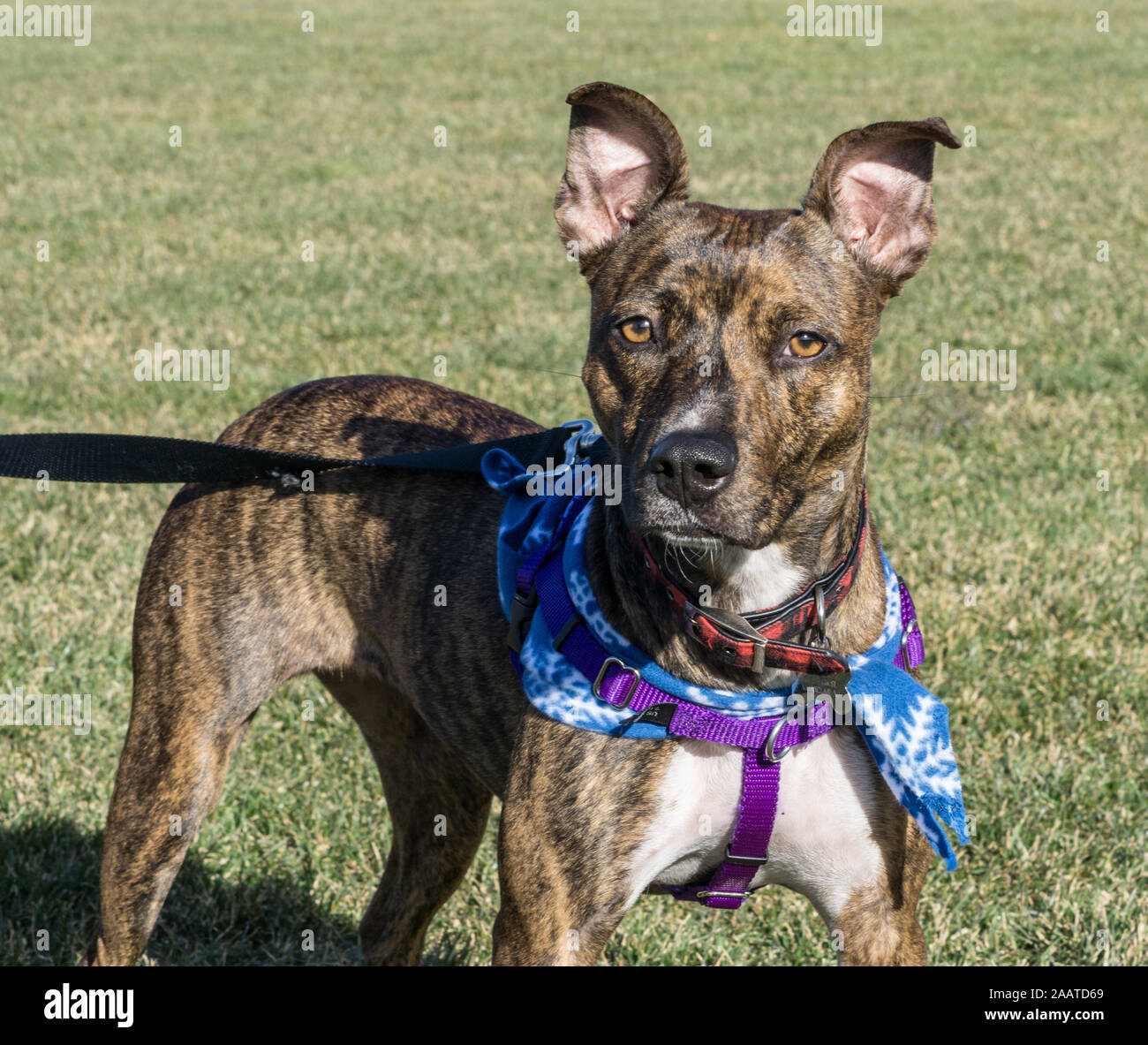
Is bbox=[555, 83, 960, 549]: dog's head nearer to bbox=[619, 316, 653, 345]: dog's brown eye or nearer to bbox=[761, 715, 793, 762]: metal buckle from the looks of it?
bbox=[619, 316, 653, 345]: dog's brown eye

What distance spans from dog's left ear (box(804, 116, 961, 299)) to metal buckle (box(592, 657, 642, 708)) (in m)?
1.10

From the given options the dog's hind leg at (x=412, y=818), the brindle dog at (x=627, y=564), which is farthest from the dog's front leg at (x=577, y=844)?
the dog's hind leg at (x=412, y=818)

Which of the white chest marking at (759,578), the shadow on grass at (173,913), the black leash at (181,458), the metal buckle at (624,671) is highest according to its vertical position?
the black leash at (181,458)

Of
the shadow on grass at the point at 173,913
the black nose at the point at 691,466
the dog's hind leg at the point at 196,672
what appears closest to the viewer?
the black nose at the point at 691,466

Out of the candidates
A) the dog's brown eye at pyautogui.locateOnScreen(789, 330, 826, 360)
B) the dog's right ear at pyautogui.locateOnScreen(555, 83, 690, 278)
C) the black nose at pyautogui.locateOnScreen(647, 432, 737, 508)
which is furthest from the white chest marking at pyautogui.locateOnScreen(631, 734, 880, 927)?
the dog's right ear at pyautogui.locateOnScreen(555, 83, 690, 278)

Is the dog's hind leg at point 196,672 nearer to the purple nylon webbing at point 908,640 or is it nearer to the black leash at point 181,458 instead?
the black leash at point 181,458

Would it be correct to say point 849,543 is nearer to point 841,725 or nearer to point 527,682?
point 841,725

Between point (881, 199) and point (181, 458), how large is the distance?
1871 mm

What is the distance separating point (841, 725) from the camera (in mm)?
3104

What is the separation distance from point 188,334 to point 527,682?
7.81 metres

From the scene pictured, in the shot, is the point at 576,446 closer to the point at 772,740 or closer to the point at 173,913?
the point at 772,740

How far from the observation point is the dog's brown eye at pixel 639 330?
308 cm

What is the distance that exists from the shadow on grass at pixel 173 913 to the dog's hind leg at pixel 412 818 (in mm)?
267
